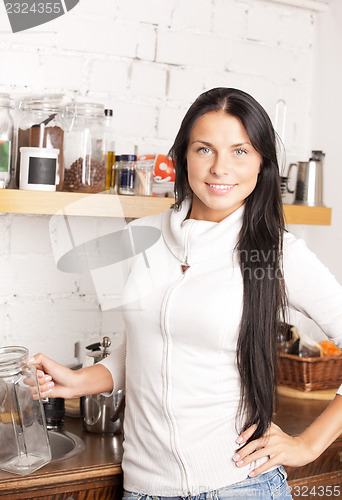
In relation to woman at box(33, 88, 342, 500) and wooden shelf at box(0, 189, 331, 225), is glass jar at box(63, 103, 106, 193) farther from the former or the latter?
woman at box(33, 88, 342, 500)

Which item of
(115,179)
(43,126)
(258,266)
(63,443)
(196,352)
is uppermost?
(43,126)

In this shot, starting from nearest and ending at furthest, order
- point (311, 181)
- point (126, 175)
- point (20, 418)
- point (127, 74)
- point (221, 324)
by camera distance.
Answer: point (221, 324) < point (20, 418) < point (126, 175) < point (127, 74) < point (311, 181)

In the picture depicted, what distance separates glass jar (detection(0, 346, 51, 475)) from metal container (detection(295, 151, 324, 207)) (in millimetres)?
1065

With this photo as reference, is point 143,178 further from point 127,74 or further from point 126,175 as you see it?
point 127,74

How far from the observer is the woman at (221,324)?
1131 mm

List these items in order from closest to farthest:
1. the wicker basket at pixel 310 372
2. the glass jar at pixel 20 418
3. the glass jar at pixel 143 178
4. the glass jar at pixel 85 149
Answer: the glass jar at pixel 20 418 < the glass jar at pixel 85 149 < the glass jar at pixel 143 178 < the wicker basket at pixel 310 372

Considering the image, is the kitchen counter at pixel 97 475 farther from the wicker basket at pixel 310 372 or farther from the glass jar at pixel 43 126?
the glass jar at pixel 43 126

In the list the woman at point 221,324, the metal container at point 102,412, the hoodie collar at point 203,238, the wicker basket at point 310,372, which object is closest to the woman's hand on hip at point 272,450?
the woman at point 221,324

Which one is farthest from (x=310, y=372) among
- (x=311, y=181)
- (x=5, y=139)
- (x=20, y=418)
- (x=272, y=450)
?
(x=5, y=139)

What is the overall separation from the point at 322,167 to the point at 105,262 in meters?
0.73

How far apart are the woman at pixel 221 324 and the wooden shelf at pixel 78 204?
404 millimetres

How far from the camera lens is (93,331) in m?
1.83

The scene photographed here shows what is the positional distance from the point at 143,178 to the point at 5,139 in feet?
1.22

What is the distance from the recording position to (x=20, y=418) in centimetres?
125
